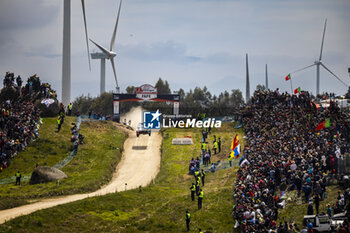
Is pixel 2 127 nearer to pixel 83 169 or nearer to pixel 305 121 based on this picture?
pixel 83 169

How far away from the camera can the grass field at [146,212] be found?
117 feet

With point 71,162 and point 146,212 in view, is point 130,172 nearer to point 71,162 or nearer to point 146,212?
point 71,162

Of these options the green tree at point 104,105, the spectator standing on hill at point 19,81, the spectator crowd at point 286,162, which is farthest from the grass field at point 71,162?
the green tree at point 104,105

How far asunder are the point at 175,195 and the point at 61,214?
1142cm

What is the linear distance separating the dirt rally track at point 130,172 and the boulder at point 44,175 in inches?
197

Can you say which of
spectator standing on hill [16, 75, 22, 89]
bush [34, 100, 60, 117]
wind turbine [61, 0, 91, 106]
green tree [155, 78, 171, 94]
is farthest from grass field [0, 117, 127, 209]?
green tree [155, 78, 171, 94]

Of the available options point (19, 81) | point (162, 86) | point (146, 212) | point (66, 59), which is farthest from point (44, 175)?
point (162, 86)

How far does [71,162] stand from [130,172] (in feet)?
24.4

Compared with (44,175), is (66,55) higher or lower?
higher

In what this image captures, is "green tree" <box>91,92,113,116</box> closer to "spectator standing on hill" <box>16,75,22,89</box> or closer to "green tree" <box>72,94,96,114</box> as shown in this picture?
"green tree" <box>72,94,96,114</box>

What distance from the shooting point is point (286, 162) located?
37219mm

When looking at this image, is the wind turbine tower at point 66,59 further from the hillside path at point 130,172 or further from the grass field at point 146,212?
the grass field at point 146,212

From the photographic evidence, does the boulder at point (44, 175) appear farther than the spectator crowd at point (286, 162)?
Yes

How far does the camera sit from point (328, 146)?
128 ft
